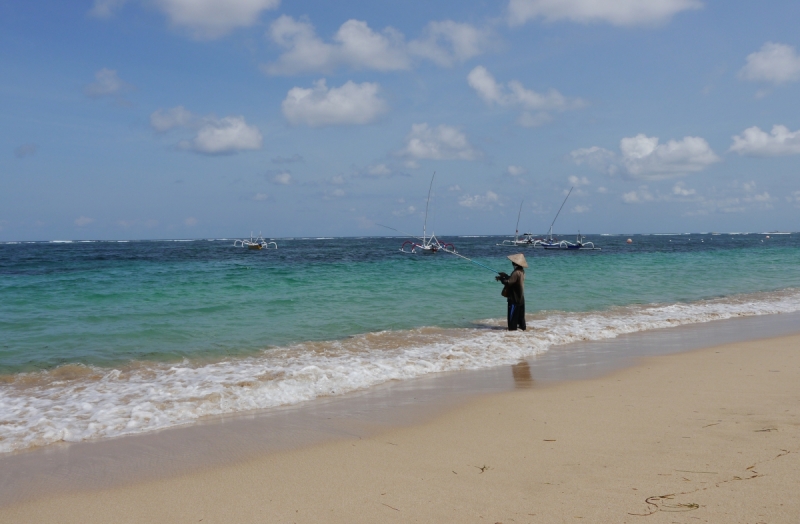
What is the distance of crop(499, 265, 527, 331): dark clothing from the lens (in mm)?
10836

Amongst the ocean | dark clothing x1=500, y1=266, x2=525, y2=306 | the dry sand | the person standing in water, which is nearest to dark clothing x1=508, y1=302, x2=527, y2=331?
the person standing in water

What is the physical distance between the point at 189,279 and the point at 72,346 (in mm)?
12547

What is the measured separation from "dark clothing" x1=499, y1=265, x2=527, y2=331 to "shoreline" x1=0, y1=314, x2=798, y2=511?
272 centimetres

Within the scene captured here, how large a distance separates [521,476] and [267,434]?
2430 mm

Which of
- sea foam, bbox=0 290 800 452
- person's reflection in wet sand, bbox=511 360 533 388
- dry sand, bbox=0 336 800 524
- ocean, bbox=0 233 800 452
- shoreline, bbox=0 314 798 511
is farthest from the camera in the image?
person's reflection in wet sand, bbox=511 360 533 388

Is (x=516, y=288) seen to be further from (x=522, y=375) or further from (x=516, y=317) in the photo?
(x=522, y=375)

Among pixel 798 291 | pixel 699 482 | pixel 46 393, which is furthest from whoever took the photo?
pixel 798 291

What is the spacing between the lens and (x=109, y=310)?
1345cm

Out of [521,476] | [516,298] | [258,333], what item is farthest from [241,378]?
[516,298]

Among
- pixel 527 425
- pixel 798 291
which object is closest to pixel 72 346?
pixel 527 425

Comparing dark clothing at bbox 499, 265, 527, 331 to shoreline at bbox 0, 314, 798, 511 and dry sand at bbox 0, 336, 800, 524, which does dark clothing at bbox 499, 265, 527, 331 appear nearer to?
shoreline at bbox 0, 314, 798, 511

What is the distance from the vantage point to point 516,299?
35.6 ft

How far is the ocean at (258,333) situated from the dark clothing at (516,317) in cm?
39

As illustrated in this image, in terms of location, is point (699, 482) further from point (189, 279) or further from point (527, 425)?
point (189, 279)
